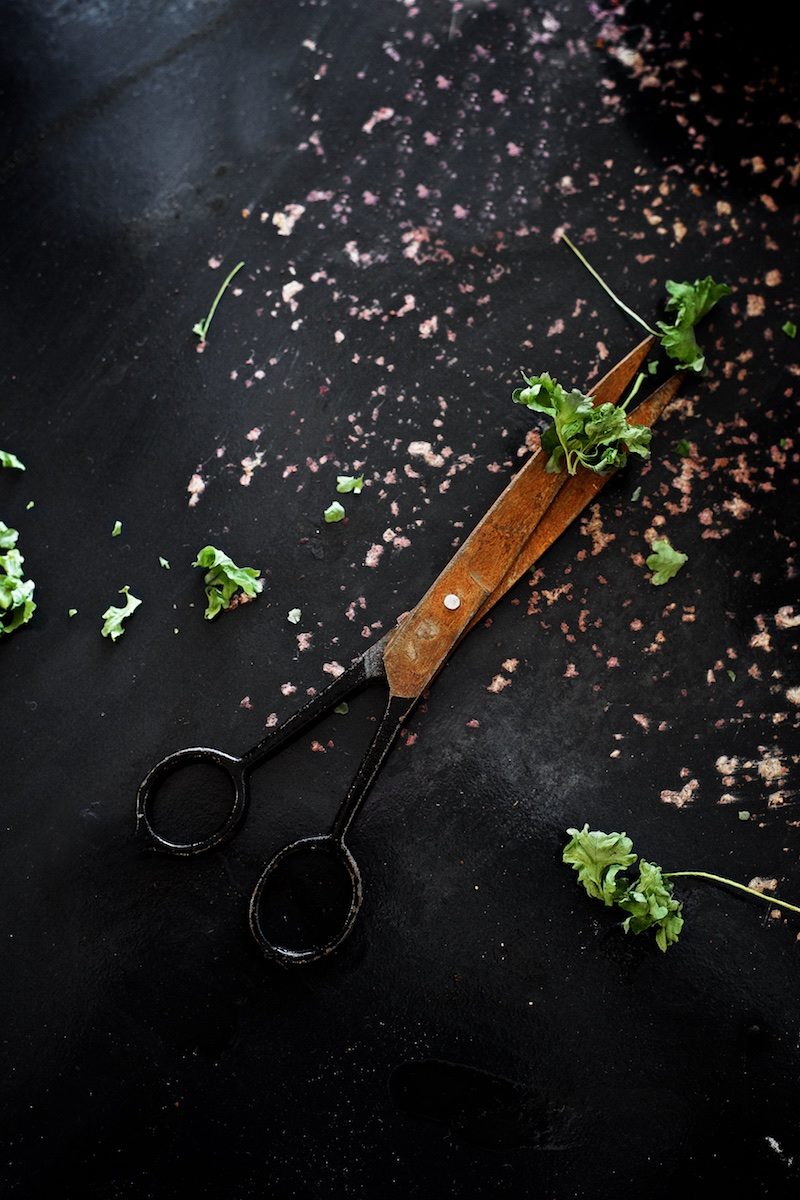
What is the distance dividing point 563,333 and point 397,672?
86 centimetres

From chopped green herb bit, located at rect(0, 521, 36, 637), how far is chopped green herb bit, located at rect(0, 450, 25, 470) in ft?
0.49

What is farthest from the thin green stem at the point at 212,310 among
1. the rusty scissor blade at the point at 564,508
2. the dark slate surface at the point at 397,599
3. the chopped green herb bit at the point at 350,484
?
the rusty scissor blade at the point at 564,508

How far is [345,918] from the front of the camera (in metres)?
1.81

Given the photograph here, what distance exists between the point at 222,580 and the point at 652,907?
107 cm

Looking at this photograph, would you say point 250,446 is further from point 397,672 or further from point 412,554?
point 397,672

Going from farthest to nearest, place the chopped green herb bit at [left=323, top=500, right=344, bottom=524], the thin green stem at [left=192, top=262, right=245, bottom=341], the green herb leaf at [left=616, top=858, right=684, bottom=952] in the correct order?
the thin green stem at [left=192, top=262, right=245, bottom=341]
the chopped green herb bit at [left=323, top=500, right=344, bottom=524]
the green herb leaf at [left=616, top=858, right=684, bottom=952]

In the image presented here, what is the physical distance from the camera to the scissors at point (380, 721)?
5.86 feet

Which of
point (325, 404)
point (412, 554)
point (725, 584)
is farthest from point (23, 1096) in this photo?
point (725, 584)

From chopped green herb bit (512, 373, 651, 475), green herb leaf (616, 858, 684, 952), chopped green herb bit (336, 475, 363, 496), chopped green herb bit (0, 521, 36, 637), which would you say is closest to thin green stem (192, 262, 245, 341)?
chopped green herb bit (336, 475, 363, 496)

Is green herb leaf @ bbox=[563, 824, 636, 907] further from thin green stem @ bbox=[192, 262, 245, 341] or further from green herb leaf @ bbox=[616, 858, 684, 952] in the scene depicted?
thin green stem @ bbox=[192, 262, 245, 341]

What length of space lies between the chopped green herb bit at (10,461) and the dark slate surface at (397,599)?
0.04 meters

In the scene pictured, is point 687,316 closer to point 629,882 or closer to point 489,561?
point 489,561

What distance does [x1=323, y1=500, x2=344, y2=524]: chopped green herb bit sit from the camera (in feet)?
6.51

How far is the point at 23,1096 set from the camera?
182 centimetres
